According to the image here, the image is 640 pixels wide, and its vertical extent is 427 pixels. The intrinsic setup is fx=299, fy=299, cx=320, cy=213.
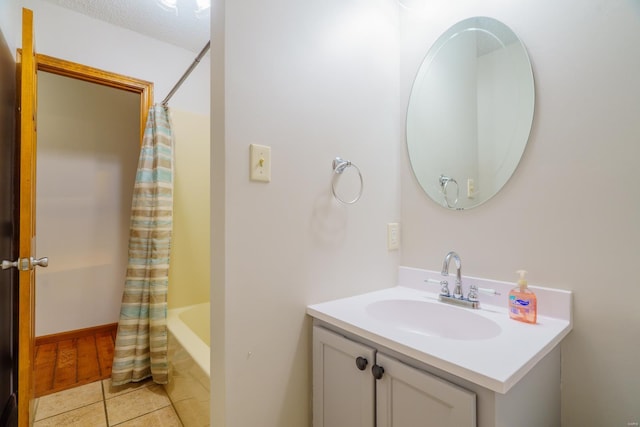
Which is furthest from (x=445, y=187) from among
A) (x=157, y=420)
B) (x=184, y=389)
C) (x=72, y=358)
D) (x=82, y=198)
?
(x=82, y=198)

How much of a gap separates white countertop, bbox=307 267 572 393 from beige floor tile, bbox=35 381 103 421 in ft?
5.39

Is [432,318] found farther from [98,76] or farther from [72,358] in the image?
[72,358]

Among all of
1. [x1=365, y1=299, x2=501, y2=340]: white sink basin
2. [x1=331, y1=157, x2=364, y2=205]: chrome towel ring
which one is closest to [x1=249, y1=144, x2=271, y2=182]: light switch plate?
[x1=331, y1=157, x2=364, y2=205]: chrome towel ring

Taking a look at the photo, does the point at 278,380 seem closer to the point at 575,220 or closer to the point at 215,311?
the point at 215,311

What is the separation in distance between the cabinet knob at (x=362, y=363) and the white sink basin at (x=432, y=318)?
0.82 ft

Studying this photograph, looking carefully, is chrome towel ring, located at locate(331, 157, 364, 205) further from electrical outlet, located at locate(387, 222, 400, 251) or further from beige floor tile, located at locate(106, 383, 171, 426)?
beige floor tile, located at locate(106, 383, 171, 426)

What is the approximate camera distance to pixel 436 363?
71 centimetres

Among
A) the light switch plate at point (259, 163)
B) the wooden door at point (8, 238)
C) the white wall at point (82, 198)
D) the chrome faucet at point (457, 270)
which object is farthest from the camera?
the white wall at point (82, 198)

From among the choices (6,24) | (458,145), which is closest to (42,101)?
(6,24)

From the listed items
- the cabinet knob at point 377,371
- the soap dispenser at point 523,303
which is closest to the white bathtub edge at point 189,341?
the cabinet knob at point 377,371

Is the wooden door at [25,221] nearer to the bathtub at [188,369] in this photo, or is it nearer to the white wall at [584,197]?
the bathtub at [188,369]

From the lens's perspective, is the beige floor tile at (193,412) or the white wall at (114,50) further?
the white wall at (114,50)

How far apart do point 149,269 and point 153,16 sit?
1718mm

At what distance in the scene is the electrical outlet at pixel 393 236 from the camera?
4.59 ft
